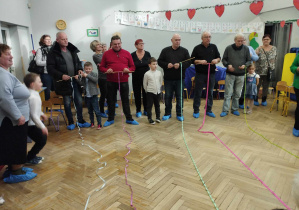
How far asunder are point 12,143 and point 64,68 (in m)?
1.77

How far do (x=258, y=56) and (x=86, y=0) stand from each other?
453 centimetres

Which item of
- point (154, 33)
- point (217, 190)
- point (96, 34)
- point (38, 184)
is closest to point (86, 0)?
point (96, 34)

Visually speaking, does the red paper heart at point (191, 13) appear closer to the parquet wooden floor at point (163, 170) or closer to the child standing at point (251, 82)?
the child standing at point (251, 82)

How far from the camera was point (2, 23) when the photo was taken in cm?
423

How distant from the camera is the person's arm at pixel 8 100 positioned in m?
1.89

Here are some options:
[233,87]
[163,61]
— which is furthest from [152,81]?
[233,87]

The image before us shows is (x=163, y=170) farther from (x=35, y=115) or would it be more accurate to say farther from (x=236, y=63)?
(x=236, y=63)

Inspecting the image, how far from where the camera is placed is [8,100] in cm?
192

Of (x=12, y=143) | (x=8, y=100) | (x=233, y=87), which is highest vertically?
(x=8, y=100)

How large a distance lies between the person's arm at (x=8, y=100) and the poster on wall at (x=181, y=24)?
4394 mm

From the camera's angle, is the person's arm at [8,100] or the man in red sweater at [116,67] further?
the man in red sweater at [116,67]

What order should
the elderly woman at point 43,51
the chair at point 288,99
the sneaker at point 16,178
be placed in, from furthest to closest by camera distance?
the elderly woman at point 43,51
the chair at point 288,99
the sneaker at point 16,178

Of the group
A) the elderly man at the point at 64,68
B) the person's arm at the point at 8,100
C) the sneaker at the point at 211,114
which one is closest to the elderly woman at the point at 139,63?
the elderly man at the point at 64,68

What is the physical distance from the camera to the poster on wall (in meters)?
5.82
